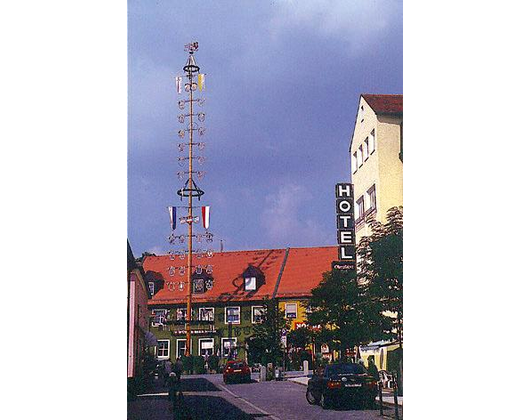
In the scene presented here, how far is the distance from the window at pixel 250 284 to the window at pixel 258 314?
9.7 inches

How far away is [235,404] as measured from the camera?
8.76 metres

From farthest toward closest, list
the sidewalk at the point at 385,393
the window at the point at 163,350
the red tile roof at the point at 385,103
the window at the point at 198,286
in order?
1. the window at the point at 198,286
2. the window at the point at 163,350
3. the red tile roof at the point at 385,103
4. the sidewalk at the point at 385,393

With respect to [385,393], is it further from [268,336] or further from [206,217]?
[206,217]

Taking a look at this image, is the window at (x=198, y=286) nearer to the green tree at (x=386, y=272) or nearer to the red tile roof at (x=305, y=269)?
the red tile roof at (x=305, y=269)

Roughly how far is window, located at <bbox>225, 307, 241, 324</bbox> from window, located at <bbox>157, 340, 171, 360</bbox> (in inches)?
28.2

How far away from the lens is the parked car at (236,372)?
8695 mm

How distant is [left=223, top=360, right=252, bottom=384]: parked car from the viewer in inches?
342

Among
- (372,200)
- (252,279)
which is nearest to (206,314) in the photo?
(252,279)

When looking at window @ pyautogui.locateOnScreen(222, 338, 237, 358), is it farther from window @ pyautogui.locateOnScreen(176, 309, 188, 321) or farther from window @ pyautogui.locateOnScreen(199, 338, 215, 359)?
window @ pyautogui.locateOnScreen(176, 309, 188, 321)

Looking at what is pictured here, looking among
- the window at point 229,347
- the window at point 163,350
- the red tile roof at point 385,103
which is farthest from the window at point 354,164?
the window at point 163,350

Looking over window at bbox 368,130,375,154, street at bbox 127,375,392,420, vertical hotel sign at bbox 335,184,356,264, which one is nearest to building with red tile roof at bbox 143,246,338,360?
vertical hotel sign at bbox 335,184,356,264

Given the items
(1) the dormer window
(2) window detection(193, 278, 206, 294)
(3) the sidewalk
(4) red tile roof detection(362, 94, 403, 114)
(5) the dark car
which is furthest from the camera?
(1) the dormer window
